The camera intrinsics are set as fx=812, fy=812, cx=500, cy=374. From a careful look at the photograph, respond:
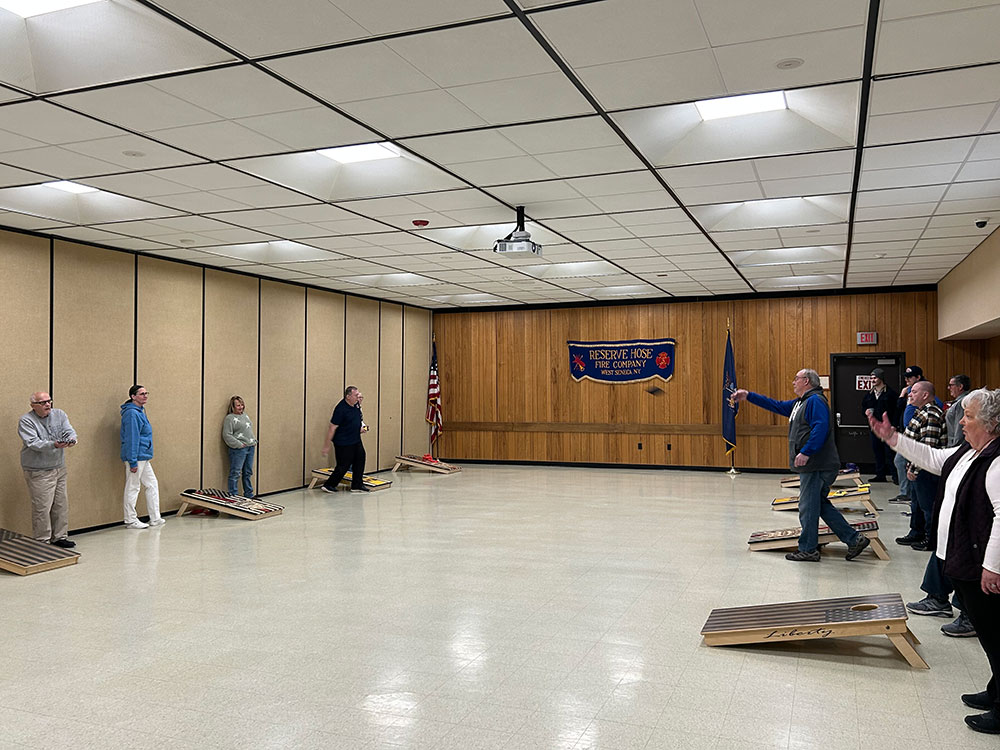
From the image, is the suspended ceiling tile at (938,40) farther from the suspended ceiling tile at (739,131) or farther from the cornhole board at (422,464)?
the cornhole board at (422,464)

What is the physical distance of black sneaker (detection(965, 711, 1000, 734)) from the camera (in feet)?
11.6

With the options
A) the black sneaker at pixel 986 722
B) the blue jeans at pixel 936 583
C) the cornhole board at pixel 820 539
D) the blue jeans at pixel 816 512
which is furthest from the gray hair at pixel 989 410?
the cornhole board at pixel 820 539

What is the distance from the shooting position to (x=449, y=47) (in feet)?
12.5

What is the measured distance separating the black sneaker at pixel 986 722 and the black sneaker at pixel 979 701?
0.52 ft

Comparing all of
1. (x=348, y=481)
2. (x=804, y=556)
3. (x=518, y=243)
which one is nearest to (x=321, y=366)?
(x=348, y=481)

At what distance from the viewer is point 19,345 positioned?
26.9 ft

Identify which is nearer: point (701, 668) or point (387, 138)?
point (701, 668)

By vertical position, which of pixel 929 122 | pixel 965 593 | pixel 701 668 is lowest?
pixel 701 668

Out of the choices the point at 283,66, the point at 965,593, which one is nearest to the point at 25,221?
the point at 283,66

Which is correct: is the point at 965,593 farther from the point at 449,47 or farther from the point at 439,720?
the point at 449,47

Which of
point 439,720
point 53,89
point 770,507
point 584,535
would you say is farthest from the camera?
point 770,507

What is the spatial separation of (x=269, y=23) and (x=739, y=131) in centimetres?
317

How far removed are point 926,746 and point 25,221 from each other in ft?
27.3

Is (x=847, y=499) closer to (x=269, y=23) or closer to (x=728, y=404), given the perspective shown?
(x=728, y=404)
